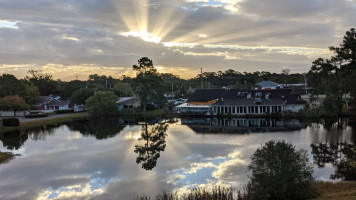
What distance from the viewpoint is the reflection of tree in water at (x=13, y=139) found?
2772cm

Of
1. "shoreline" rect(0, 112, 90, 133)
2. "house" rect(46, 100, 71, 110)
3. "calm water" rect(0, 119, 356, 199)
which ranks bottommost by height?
"calm water" rect(0, 119, 356, 199)

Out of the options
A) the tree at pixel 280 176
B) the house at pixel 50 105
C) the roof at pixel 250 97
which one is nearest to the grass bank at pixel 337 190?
the tree at pixel 280 176

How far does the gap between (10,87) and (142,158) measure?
46090 mm

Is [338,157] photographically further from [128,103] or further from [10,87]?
[10,87]

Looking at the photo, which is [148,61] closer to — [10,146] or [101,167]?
[10,146]

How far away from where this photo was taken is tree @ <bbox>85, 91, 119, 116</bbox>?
171 feet

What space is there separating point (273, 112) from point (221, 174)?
29245mm

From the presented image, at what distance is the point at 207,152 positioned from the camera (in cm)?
2248

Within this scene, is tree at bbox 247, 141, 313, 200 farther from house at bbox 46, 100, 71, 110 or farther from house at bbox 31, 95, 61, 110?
house at bbox 31, 95, 61, 110

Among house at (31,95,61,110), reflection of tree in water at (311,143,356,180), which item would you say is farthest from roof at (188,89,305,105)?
house at (31,95,61,110)

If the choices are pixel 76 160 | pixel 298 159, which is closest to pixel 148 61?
pixel 76 160

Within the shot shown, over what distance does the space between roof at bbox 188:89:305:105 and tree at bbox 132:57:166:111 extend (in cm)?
629

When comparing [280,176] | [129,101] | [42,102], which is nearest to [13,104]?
[42,102]

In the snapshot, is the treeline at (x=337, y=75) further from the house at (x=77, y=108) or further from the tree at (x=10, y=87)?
the tree at (x=10, y=87)
